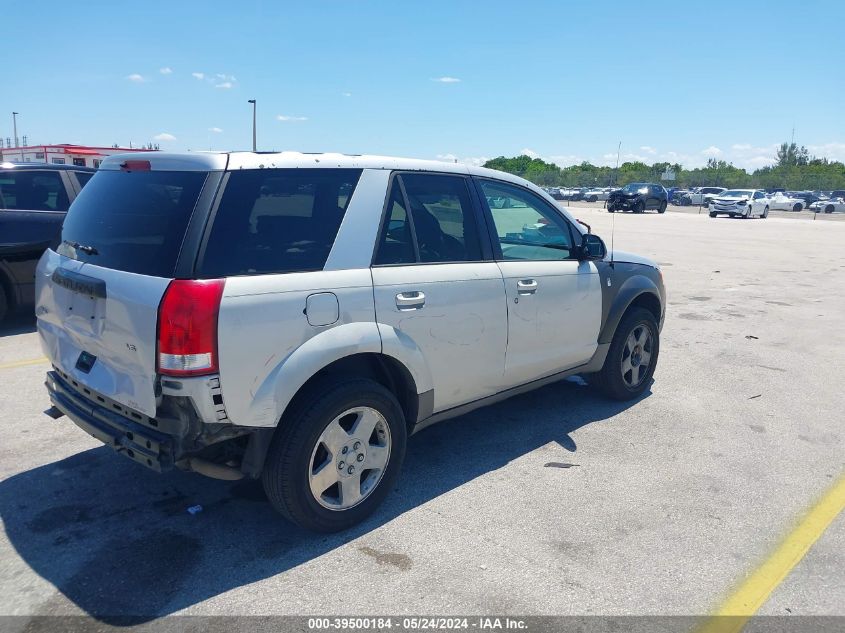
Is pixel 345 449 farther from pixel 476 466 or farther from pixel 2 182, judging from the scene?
pixel 2 182

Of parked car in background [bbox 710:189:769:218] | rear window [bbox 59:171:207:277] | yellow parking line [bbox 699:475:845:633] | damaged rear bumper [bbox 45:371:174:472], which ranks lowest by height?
yellow parking line [bbox 699:475:845:633]

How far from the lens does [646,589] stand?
298cm

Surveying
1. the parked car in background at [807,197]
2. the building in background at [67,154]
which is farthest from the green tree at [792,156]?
the building in background at [67,154]

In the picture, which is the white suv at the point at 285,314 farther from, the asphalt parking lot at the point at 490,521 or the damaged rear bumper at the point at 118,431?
the asphalt parking lot at the point at 490,521

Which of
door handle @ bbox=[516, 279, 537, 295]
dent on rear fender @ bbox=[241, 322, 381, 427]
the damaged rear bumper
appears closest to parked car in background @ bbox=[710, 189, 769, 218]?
door handle @ bbox=[516, 279, 537, 295]

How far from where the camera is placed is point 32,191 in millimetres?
7305

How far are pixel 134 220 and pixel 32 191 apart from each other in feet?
17.0

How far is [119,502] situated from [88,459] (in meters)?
0.68

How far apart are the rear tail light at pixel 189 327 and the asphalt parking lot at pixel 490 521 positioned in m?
1.00

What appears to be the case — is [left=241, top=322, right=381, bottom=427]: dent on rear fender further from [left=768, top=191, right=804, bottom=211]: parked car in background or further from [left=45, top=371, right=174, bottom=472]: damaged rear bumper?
[left=768, top=191, right=804, bottom=211]: parked car in background

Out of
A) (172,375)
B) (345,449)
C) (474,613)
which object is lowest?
(474,613)

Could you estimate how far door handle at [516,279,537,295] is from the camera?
162 inches

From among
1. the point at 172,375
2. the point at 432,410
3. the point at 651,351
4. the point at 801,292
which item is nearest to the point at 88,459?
the point at 172,375

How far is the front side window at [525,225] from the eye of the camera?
14.0 feet
